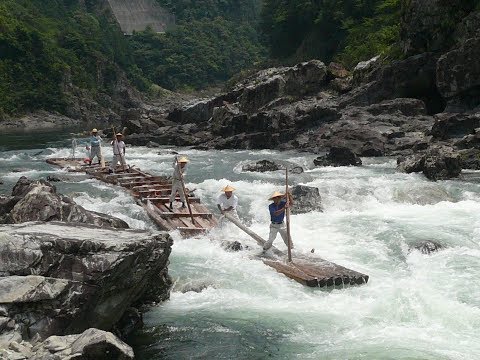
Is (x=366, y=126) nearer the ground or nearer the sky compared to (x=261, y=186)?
nearer the sky

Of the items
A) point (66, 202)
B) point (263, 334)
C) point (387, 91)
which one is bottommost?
point (263, 334)

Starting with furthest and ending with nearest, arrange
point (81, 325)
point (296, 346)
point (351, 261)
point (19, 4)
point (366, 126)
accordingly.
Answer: point (19, 4)
point (366, 126)
point (351, 261)
point (296, 346)
point (81, 325)

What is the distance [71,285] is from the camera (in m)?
7.61

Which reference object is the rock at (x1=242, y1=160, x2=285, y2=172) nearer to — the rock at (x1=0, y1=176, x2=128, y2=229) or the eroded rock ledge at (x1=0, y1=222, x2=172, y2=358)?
the rock at (x1=0, y1=176, x2=128, y2=229)

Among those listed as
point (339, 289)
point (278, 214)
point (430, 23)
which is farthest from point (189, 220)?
point (430, 23)

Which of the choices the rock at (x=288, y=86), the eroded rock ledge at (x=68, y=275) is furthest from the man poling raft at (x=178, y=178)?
the rock at (x=288, y=86)

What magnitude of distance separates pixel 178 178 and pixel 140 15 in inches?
5814

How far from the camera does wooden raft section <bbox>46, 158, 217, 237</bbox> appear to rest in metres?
15.9

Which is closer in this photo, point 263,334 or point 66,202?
point 263,334

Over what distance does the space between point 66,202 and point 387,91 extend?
2711 cm

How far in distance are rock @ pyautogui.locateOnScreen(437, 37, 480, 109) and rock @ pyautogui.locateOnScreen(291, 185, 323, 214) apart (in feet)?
54.4

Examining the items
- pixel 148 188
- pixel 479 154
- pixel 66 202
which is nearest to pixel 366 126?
pixel 479 154

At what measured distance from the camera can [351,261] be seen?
42.7 feet

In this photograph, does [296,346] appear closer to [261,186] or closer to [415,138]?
[261,186]
